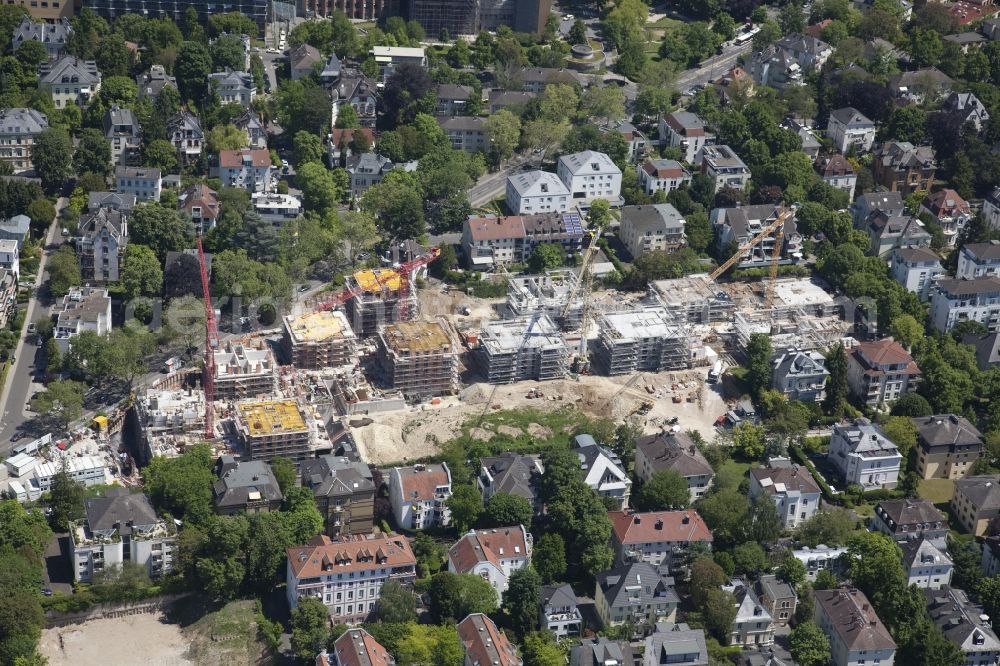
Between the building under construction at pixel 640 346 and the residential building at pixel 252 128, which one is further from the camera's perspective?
the residential building at pixel 252 128

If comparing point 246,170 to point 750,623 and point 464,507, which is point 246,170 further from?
point 750,623

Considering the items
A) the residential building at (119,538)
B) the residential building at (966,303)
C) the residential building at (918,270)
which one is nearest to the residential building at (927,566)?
the residential building at (966,303)

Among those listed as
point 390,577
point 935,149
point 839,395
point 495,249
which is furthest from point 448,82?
point 390,577

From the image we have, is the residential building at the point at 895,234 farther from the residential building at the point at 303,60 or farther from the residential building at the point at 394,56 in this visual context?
the residential building at the point at 303,60

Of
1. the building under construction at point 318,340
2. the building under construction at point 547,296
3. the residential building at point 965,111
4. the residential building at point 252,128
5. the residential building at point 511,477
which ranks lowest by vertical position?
the residential building at point 511,477

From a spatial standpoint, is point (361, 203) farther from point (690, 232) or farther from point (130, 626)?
point (130, 626)

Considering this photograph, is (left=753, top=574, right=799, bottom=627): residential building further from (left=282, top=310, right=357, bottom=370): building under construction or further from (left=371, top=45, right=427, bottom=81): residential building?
(left=371, top=45, right=427, bottom=81): residential building

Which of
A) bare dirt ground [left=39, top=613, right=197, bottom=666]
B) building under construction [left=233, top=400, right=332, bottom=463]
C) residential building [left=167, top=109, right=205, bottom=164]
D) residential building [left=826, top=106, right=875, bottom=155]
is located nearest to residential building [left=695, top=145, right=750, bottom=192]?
residential building [left=826, top=106, right=875, bottom=155]
